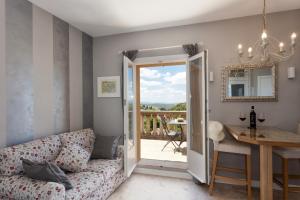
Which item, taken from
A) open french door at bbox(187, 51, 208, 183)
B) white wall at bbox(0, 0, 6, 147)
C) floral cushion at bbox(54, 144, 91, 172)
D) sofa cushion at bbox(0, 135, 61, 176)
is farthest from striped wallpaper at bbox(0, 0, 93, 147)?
open french door at bbox(187, 51, 208, 183)

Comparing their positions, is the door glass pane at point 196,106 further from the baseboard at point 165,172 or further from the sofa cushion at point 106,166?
the sofa cushion at point 106,166

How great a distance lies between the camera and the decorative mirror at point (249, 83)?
284 centimetres

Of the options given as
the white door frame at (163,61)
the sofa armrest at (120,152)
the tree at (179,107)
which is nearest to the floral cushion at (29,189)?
the sofa armrest at (120,152)

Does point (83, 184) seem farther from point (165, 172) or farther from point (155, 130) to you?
point (155, 130)

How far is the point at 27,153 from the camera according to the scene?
2090 millimetres

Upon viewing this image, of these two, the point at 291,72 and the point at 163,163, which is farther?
the point at 163,163

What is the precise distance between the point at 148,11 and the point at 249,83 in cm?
201

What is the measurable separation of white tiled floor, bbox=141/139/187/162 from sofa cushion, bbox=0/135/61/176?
230cm

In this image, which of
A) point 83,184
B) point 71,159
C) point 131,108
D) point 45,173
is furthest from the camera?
point 131,108

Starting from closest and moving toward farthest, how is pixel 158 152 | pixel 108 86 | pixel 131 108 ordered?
pixel 131 108
pixel 108 86
pixel 158 152

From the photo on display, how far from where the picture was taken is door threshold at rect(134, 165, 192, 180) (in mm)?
3223

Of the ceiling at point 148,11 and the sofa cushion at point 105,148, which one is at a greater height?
the ceiling at point 148,11

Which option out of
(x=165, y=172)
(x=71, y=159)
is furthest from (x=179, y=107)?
(x=71, y=159)

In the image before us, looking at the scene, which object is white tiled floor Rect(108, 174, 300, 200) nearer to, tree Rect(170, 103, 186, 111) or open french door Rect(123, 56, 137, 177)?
open french door Rect(123, 56, 137, 177)
